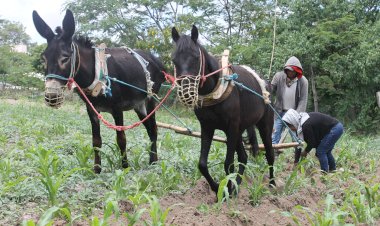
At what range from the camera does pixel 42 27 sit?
4645mm

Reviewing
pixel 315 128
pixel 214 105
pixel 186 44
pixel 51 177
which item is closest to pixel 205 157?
pixel 214 105

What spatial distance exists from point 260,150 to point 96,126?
250cm

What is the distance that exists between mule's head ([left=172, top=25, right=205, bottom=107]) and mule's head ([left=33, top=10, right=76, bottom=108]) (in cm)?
120

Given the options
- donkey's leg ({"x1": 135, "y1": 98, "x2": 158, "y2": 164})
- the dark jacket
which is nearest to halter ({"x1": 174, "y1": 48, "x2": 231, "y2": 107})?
donkey's leg ({"x1": 135, "y1": 98, "x2": 158, "y2": 164})

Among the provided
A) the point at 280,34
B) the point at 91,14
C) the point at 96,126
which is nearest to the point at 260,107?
the point at 96,126

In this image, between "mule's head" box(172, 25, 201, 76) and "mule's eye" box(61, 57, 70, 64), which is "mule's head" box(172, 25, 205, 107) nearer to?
"mule's head" box(172, 25, 201, 76)

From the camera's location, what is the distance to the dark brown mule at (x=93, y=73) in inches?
177

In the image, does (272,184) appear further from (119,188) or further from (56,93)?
(56,93)

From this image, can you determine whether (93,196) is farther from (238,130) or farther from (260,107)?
(260,107)

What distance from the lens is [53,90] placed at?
4.39 m

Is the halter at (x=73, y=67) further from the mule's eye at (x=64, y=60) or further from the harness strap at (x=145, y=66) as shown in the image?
the harness strap at (x=145, y=66)

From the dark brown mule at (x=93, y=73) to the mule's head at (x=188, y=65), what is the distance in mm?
1223

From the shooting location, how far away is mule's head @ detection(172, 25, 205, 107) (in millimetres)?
4016

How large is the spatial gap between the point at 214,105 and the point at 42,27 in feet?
6.65
